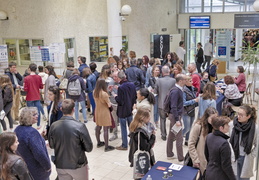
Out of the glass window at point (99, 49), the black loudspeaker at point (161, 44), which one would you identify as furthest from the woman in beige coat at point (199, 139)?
the black loudspeaker at point (161, 44)

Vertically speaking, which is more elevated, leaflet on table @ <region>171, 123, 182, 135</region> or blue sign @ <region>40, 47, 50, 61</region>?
blue sign @ <region>40, 47, 50, 61</region>

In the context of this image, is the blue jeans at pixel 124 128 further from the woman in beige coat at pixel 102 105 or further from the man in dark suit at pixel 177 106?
the man in dark suit at pixel 177 106

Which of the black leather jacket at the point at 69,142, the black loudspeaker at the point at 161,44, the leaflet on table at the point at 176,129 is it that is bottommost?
the leaflet on table at the point at 176,129

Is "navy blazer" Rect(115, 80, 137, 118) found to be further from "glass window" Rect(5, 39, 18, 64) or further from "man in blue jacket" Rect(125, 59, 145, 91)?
"glass window" Rect(5, 39, 18, 64)

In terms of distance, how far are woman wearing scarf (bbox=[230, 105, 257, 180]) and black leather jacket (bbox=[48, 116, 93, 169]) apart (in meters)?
1.90

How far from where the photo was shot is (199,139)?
13.7 ft

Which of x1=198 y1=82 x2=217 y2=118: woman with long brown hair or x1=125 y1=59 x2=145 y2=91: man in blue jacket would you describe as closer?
x1=198 y1=82 x2=217 y2=118: woman with long brown hair

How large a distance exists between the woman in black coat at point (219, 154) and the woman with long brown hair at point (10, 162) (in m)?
2.02

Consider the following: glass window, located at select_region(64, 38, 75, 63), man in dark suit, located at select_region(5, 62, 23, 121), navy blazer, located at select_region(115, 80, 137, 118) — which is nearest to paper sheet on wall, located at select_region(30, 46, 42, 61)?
glass window, located at select_region(64, 38, 75, 63)

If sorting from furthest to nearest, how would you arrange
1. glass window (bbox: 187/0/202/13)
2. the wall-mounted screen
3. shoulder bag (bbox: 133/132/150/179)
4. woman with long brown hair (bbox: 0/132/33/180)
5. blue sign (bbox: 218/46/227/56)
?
1. blue sign (bbox: 218/46/227/56)
2. glass window (bbox: 187/0/202/13)
3. the wall-mounted screen
4. shoulder bag (bbox: 133/132/150/179)
5. woman with long brown hair (bbox: 0/132/33/180)

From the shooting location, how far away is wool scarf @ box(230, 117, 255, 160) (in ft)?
13.1

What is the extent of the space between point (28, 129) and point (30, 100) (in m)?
4.12

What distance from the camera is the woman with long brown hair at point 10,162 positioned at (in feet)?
10.3

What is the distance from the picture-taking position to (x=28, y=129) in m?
3.75
